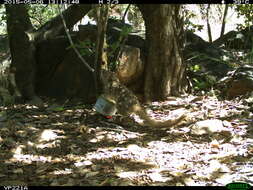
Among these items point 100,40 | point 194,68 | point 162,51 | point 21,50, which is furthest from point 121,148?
point 194,68

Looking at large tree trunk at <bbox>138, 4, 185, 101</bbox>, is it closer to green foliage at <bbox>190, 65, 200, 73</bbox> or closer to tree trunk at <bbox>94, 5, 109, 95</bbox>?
green foliage at <bbox>190, 65, 200, 73</bbox>

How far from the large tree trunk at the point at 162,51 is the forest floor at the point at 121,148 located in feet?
1.63

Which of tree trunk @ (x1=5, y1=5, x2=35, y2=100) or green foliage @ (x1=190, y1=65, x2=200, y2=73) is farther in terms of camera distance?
green foliage @ (x1=190, y1=65, x2=200, y2=73)

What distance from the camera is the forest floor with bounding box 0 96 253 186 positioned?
8.70ft

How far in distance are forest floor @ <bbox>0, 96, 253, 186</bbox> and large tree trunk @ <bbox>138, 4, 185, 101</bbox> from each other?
50cm

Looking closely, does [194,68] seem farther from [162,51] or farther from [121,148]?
[121,148]

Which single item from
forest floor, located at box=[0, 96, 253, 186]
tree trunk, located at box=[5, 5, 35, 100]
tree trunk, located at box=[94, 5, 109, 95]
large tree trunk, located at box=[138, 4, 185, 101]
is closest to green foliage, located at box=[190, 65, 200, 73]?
large tree trunk, located at box=[138, 4, 185, 101]

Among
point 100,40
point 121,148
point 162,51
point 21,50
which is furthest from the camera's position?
point 21,50

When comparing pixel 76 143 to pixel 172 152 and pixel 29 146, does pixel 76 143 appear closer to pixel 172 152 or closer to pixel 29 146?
pixel 29 146

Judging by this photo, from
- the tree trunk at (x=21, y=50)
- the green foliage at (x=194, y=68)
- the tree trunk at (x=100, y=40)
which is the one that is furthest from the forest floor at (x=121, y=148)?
the green foliage at (x=194, y=68)

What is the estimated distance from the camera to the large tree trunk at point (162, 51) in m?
4.75

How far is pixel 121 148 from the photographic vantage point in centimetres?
330

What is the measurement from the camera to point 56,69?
5.61 metres

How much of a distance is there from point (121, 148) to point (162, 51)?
6.47ft
